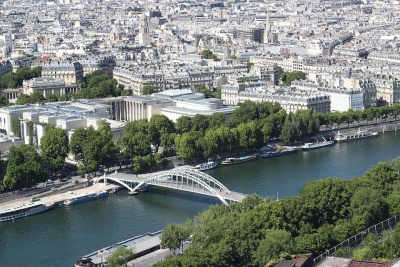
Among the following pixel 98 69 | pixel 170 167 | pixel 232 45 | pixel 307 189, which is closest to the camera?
pixel 307 189

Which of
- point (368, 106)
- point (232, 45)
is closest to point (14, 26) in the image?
point (232, 45)

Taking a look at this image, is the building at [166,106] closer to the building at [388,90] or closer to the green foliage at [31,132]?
the green foliage at [31,132]

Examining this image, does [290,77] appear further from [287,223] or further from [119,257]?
Result: [119,257]

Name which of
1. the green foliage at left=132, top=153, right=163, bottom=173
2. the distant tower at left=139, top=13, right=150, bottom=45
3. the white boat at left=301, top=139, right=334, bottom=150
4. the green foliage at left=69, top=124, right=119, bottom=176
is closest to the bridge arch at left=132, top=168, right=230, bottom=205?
the green foliage at left=132, top=153, right=163, bottom=173

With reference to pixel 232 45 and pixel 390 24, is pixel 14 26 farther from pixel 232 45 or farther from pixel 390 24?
pixel 390 24

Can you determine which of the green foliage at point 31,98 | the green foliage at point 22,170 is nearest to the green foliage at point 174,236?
the green foliage at point 22,170

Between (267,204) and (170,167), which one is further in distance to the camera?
(170,167)

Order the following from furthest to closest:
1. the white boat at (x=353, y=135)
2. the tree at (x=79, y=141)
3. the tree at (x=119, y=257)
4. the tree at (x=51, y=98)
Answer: the tree at (x=51, y=98)
the white boat at (x=353, y=135)
the tree at (x=79, y=141)
the tree at (x=119, y=257)

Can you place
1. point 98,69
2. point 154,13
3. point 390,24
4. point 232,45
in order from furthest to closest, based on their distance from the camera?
point 154,13 < point 390,24 < point 232,45 < point 98,69
